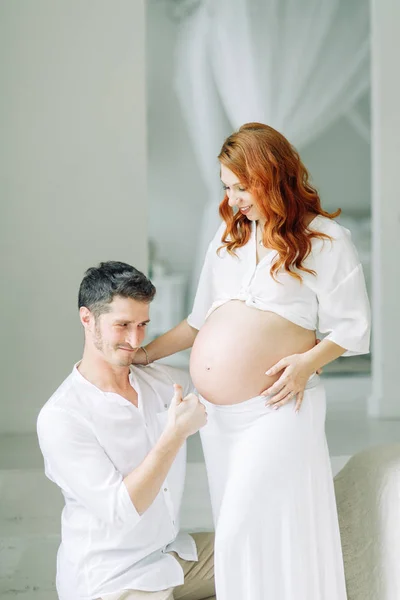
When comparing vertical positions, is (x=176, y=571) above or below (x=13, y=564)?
above

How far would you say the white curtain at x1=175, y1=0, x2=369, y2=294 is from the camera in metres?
5.20

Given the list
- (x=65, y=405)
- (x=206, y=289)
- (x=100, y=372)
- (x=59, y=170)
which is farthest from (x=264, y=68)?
(x=65, y=405)

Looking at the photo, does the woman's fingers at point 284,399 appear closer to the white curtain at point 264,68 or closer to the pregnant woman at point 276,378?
the pregnant woman at point 276,378

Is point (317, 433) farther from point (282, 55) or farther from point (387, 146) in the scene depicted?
point (282, 55)

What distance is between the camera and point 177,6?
5.48 m

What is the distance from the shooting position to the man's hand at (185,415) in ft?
6.30

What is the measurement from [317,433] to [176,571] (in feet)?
1.81

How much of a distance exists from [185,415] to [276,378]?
0.96 feet

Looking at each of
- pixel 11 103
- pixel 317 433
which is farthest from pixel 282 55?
pixel 317 433

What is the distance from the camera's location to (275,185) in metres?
2.04

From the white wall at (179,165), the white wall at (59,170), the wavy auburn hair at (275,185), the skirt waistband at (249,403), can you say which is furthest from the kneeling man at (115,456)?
the white wall at (179,165)

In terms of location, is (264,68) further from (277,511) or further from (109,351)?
(277,511)

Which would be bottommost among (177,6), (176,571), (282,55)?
(176,571)

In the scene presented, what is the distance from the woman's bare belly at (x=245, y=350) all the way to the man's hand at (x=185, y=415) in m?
0.16
